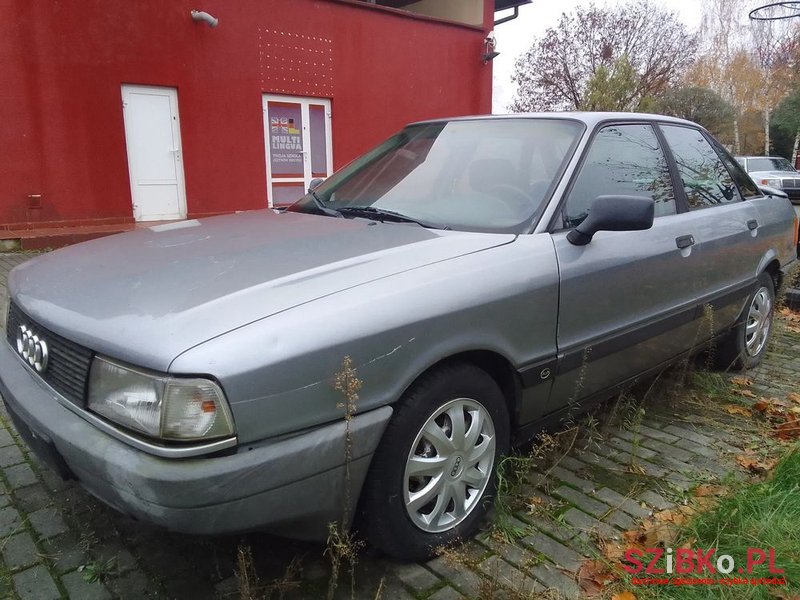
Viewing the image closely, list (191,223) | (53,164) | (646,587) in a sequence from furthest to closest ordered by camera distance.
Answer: (53,164) → (191,223) → (646,587)

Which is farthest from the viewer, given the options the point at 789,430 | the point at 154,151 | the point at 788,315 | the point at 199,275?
the point at 154,151

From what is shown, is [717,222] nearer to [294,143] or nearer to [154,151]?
[154,151]

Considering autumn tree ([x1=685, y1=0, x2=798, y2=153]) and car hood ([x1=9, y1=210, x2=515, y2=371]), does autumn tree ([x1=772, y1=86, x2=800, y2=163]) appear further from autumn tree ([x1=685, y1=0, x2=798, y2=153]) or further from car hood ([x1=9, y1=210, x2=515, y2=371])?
car hood ([x1=9, y1=210, x2=515, y2=371])

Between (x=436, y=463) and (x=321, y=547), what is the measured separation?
1.81 ft

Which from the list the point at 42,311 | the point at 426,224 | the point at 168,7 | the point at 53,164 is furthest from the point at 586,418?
the point at 168,7

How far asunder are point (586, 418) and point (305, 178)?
9641mm

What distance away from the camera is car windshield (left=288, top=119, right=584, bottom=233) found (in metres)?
2.69

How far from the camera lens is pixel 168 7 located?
9.56 metres

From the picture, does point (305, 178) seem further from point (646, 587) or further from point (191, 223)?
point (646, 587)

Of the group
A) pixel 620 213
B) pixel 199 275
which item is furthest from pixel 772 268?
pixel 199 275

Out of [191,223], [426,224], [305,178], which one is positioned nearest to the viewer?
[426,224]

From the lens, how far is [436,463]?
2.13 metres

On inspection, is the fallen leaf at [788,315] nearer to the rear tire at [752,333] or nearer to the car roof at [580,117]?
the rear tire at [752,333]

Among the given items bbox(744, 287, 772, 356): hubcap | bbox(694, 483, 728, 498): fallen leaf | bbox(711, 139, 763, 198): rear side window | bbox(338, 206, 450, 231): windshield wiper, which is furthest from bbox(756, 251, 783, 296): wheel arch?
bbox(338, 206, 450, 231): windshield wiper
